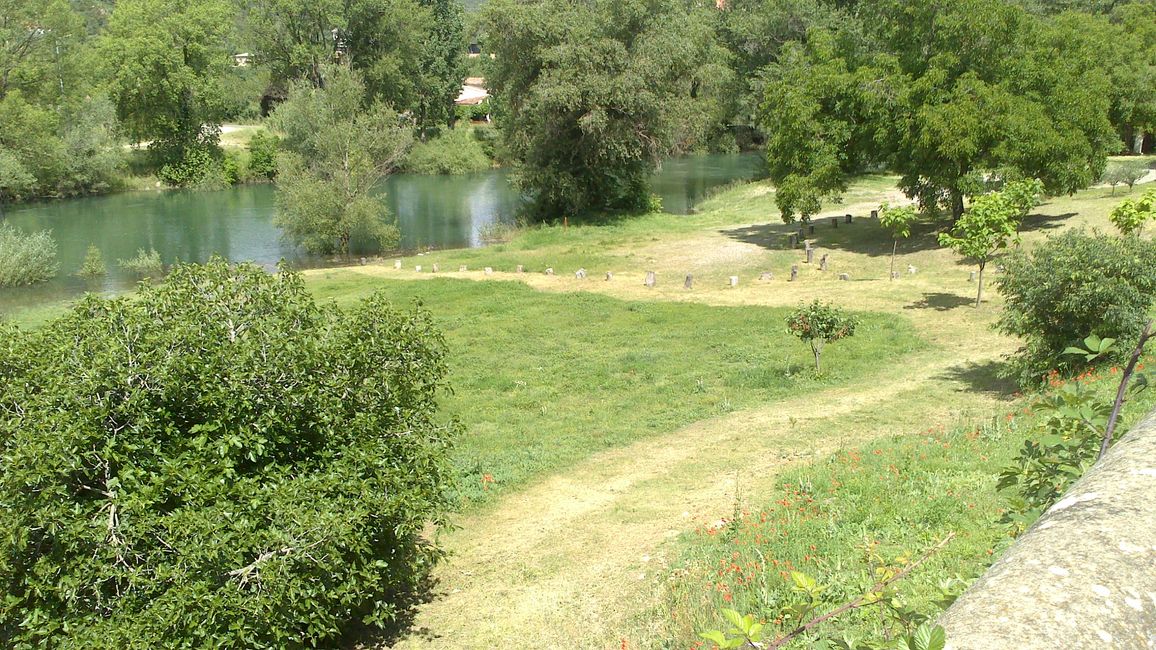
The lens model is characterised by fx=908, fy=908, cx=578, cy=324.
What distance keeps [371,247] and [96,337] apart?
111 ft

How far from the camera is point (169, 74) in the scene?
61.4 meters

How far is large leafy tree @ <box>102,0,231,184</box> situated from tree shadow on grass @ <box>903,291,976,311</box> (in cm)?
5279

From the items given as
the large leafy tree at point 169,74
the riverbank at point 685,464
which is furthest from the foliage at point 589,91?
the large leafy tree at point 169,74

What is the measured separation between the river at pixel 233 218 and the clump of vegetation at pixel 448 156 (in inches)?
52.9

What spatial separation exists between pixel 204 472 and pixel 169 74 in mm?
61226

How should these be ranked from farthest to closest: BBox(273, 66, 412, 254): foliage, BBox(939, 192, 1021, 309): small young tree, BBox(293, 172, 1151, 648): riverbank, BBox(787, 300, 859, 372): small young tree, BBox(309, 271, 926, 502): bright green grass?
1. BBox(273, 66, 412, 254): foliage
2. BBox(939, 192, 1021, 309): small young tree
3. BBox(787, 300, 859, 372): small young tree
4. BBox(309, 271, 926, 502): bright green grass
5. BBox(293, 172, 1151, 648): riverbank

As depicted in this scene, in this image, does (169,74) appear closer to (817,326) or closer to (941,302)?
(941,302)

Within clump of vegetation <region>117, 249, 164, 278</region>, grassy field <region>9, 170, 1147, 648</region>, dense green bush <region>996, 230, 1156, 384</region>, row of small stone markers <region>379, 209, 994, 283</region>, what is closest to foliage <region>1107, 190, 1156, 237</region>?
grassy field <region>9, 170, 1147, 648</region>

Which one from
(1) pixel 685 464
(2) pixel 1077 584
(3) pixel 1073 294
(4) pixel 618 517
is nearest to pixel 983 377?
(3) pixel 1073 294

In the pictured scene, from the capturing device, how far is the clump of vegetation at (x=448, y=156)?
222ft

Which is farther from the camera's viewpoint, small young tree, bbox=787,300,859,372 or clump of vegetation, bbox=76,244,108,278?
clump of vegetation, bbox=76,244,108,278

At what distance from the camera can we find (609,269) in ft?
107

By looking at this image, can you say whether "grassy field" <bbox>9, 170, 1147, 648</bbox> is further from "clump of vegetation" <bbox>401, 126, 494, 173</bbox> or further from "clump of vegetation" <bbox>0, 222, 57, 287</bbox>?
"clump of vegetation" <bbox>401, 126, 494, 173</bbox>

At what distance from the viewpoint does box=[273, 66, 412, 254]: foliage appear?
39.2 meters
